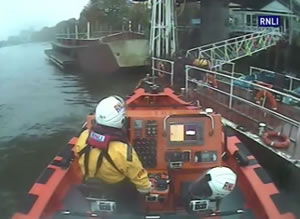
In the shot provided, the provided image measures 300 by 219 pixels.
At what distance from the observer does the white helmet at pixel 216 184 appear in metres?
3.28

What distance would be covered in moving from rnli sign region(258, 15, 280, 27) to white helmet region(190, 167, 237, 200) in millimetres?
16291

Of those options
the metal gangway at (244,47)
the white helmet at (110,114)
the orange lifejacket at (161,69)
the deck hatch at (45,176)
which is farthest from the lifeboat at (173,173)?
the metal gangway at (244,47)

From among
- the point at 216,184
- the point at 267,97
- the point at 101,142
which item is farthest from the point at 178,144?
the point at 267,97

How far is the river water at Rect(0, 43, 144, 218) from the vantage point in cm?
690

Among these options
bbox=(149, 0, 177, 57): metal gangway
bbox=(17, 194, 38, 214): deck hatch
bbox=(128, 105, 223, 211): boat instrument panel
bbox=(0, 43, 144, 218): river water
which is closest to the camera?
bbox=(17, 194, 38, 214): deck hatch

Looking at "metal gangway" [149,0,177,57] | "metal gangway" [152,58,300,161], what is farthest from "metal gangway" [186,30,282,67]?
"metal gangway" [152,58,300,161]

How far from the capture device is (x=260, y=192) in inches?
159

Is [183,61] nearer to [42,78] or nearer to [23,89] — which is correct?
[23,89]

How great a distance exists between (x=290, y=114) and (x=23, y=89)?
35.0ft

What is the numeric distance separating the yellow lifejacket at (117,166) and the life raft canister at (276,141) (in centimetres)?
302

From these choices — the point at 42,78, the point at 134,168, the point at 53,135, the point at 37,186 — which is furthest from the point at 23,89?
the point at 134,168

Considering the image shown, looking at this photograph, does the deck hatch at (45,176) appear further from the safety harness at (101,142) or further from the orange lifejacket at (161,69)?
the orange lifejacket at (161,69)

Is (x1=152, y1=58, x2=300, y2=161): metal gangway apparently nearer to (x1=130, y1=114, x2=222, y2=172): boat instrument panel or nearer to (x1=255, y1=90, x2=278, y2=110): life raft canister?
(x1=255, y1=90, x2=278, y2=110): life raft canister

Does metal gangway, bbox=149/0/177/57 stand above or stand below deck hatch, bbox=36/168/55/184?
above
